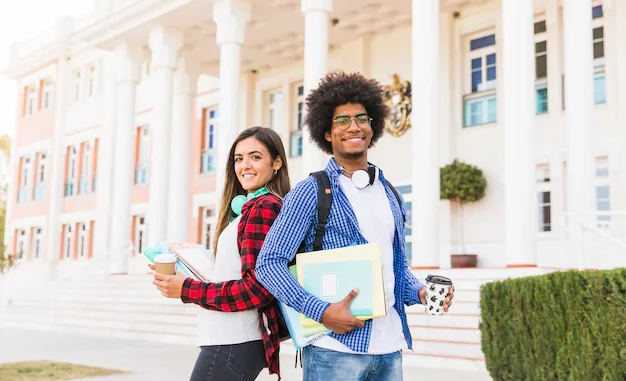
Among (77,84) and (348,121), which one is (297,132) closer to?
(77,84)

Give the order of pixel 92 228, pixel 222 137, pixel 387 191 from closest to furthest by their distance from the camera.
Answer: pixel 387 191
pixel 222 137
pixel 92 228

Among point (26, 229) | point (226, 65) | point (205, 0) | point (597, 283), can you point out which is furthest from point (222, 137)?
point (26, 229)

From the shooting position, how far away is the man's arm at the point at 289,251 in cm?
225

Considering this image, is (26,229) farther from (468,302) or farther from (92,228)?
(468,302)

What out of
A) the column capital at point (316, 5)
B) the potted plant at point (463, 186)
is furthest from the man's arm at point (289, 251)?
the potted plant at point (463, 186)

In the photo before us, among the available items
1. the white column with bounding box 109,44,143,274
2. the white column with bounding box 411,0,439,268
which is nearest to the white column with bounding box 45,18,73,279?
the white column with bounding box 109,44,143,274

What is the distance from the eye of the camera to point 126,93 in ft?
60.9

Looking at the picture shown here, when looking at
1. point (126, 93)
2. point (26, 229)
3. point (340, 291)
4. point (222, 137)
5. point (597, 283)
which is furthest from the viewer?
point (26, 229)

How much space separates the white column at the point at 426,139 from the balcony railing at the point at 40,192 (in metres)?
20.4

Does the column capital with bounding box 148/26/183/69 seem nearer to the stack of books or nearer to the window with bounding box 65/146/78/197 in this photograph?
the window with bounding box 65/146/78/197

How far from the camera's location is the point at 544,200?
14.8 m

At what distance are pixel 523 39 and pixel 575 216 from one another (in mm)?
3008

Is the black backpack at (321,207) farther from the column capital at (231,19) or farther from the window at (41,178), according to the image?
the window at (41,178)

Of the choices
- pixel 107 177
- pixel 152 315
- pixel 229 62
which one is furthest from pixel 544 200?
pixel 107 177
